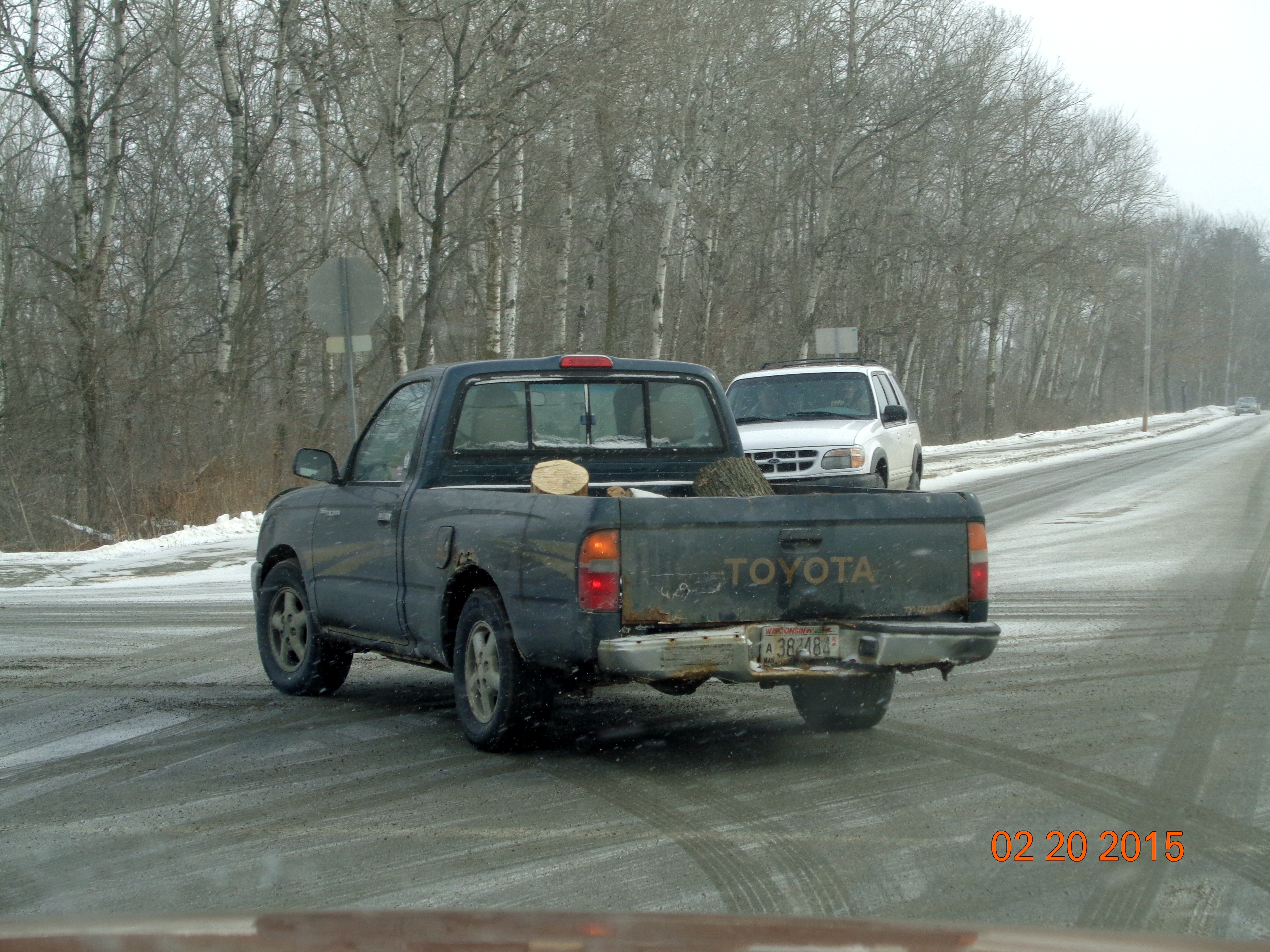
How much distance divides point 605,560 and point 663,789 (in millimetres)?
963

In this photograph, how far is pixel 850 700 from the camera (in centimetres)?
632

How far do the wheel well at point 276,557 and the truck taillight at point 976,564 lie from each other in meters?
3.93

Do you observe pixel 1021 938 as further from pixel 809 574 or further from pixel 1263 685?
pixel 1263 685

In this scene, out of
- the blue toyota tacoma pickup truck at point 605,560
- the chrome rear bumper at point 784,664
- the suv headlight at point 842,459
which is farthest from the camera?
the suv headlight at point 842,459

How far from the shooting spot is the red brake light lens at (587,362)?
22.6ft

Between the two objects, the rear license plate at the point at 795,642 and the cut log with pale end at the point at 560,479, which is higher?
the cut log with pale end at the point at 560,479

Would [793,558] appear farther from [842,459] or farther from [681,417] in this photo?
[842,459]

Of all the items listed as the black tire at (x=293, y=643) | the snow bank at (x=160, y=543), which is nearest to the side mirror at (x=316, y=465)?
the black tire at (x=293, y=643)

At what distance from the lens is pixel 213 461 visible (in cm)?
1884

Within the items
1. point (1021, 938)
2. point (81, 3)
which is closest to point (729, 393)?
point (81, 3)

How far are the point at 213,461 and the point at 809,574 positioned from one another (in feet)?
48.9

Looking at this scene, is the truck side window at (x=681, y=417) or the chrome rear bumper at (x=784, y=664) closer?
the chrome rear bumper at (x=784, y=664)
